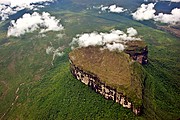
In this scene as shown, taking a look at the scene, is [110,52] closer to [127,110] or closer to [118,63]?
[118,63]

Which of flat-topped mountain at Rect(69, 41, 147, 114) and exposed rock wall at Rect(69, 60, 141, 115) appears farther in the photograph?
flat-topped mountain at Rect(69, 41, 147, 114)

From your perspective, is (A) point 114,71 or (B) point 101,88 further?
(A) point 114,71

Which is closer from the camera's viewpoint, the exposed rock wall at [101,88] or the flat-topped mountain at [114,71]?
the exposed rock wall at [101,88]

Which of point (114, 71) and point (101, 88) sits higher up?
point (114, 71)

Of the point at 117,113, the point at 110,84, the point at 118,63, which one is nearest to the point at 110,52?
the point at 118,63
